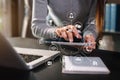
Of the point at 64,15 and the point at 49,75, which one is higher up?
the point at 64,15

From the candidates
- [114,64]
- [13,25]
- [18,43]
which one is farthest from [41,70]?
[13,25]

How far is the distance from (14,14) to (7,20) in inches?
5.5

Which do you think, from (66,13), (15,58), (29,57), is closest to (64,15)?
(66,13)

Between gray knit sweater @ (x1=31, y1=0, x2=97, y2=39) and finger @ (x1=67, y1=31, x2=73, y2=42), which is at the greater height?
gray knit sweater @ (x1=31, y1=0, x2=97, y2=39)

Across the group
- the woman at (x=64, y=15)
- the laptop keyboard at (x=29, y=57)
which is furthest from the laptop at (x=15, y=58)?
the woman at (x=64, y=15)

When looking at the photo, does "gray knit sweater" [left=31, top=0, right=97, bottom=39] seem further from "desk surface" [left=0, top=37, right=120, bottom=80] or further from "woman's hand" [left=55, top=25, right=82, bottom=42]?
"desk surface" [left=0, top=37, right=120, bottom=80]

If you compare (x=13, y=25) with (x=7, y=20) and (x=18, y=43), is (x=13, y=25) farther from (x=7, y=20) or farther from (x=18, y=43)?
(x=18, y=43)

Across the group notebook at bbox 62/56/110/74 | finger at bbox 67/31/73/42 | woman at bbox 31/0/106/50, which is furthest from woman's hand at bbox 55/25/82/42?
woman at bbox 31/0/106/50

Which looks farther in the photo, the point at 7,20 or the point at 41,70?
the point at 7,20

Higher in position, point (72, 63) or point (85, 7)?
point (85, 7)

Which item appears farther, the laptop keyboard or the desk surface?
the laptop keyboard

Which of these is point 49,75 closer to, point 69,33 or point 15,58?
point 15,58

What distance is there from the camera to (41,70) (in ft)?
2.34

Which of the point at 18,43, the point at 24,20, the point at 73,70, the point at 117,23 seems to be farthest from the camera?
the point at 24,20
